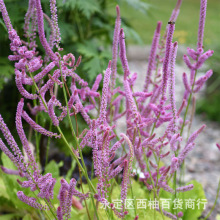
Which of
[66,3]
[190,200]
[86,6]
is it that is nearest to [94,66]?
[86,6]

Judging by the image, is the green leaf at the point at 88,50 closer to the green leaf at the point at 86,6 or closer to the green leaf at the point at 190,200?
the green leaf at the point at 86,6

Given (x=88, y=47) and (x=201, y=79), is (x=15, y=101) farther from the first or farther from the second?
(x=201, y=79)

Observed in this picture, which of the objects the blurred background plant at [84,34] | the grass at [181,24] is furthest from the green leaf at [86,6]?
the grass at [181,24]

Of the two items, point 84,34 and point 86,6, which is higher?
point 86,6

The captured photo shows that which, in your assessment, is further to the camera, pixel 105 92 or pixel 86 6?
pixel 86 6

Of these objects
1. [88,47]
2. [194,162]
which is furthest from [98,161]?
[194,162]

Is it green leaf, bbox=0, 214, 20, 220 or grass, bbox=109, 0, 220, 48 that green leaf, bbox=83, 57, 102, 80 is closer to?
green leaf, bbox=0, 214, 20, 220

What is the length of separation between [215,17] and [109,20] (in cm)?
676

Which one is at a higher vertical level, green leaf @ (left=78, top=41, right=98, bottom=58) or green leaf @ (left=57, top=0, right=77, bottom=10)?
green leaf @ (left=57, top=0, right=77, bottom=10)

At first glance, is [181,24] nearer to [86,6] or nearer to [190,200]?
[86,6]

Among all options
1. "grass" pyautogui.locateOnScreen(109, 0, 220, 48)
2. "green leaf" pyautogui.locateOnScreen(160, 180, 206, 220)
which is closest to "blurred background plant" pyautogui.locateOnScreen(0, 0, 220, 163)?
"green leaf" pyautogui.locateOnScreen(160, 180, 206, 220)

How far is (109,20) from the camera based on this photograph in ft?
8.49

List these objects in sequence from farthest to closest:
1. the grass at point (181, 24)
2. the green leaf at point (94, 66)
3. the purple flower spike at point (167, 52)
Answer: the grass at point (181, 24) < the green leaf at point (94, 66) < the purple flower spike at point (167, 52)

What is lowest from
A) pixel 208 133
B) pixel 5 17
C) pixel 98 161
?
pixel 208 133
